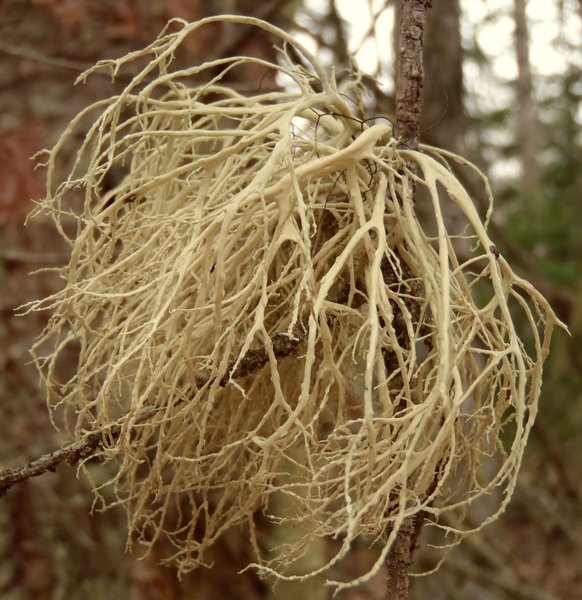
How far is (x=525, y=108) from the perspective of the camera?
24.2 ft

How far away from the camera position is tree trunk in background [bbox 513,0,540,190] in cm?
646

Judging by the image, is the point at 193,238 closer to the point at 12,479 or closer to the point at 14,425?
the point at 12,479

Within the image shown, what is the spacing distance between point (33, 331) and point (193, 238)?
0.89 m

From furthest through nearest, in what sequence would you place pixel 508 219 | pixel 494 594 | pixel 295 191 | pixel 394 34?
pixel 508 219, pixel 494 594, pixel 394 34, pixel 295 191

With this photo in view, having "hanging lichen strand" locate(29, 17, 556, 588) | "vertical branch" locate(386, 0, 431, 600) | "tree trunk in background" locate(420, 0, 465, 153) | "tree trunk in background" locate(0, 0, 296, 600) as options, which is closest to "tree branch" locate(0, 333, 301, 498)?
"hanging lichen strand" locate(29, 17, 556, 588)

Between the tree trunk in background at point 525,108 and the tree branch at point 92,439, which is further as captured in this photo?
the tree trunk in background at point 525,108

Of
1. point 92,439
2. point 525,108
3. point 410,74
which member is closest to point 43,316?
point 92,439

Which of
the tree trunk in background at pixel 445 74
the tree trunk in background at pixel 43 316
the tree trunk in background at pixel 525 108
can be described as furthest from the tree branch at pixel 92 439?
the tree trunk in background at pixel 525 108

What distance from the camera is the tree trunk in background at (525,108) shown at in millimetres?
6459

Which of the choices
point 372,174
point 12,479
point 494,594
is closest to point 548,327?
point 372,174

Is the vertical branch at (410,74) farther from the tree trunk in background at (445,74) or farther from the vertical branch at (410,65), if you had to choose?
the tree trunk in background at (445,74)

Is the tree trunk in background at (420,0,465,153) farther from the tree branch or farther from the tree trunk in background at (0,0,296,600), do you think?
the tree branch

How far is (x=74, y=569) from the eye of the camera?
4.65 feet

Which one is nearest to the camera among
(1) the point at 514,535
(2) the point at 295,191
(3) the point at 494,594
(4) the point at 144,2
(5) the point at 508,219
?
(2) the point at 295,191
